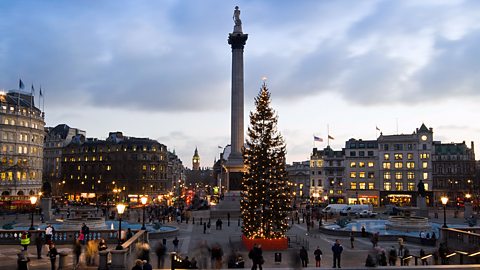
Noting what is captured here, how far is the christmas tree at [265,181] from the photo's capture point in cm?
3594

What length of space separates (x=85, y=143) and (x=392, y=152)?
85.2m

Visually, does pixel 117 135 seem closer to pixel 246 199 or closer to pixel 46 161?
pixel 46 161

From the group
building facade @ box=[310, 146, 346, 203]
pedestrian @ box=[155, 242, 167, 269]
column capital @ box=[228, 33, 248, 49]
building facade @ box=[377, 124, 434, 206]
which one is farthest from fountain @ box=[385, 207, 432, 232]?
building facade @ box=[310, 146, 346, 203]

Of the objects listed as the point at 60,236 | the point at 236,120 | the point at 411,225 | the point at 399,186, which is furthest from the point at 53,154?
the point at 411,225

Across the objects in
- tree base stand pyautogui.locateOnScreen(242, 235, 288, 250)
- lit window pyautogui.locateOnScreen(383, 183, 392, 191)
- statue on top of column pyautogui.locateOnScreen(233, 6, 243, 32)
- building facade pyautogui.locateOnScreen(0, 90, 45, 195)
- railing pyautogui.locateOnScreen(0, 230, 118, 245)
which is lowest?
tree base stand pyautogui.locateOnScreen(242, 235, 288, 250)

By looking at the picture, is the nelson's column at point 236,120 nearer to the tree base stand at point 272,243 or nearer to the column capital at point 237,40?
the column capital at point 237,40

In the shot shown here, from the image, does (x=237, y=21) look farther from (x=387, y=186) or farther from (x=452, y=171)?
(x=452, y=171)

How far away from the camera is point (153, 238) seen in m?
43.3

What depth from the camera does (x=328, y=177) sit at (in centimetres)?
11569

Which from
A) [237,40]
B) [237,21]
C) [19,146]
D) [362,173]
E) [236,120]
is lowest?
[362,173]

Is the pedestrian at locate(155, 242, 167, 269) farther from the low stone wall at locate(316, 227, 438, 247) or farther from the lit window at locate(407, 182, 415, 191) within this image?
the lit window at locate(407, 182, 415, 191)

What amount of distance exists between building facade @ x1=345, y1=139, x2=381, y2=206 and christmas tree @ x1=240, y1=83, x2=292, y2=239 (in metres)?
75.0

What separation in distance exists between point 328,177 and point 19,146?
70.9 meters

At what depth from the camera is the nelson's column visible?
7356cm
